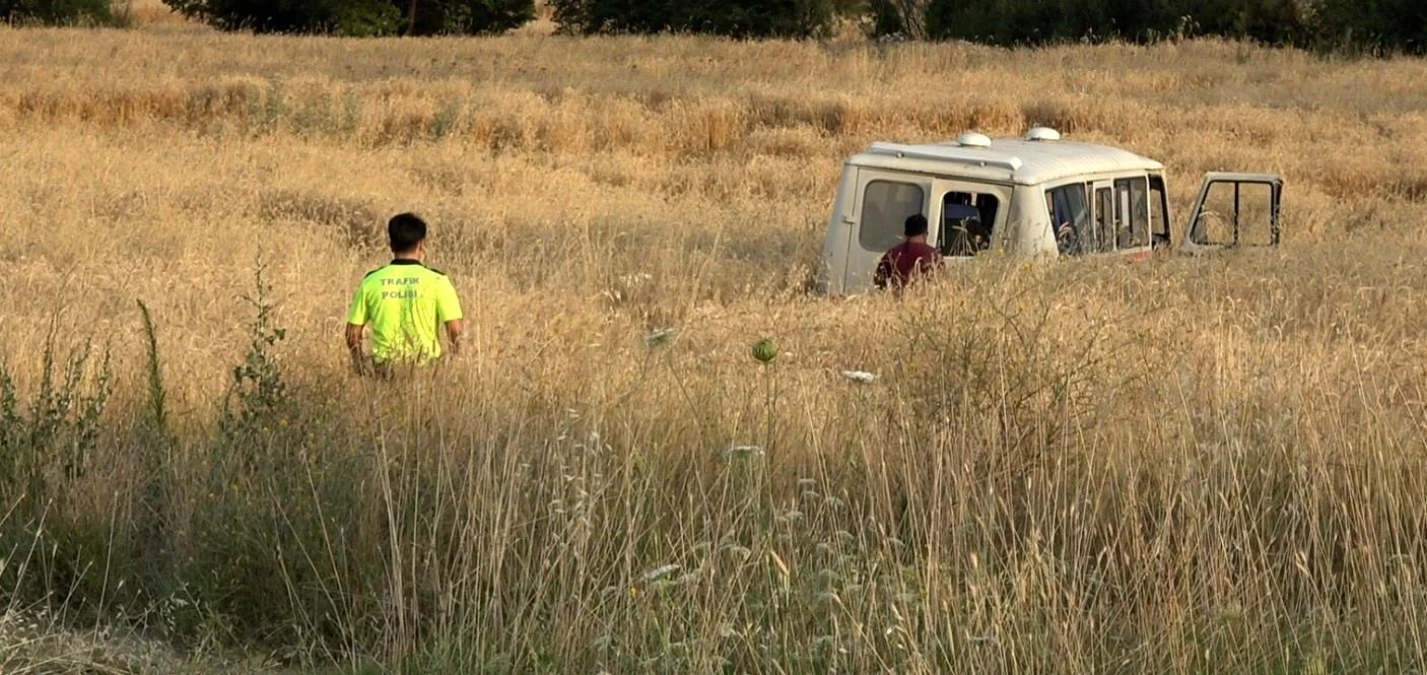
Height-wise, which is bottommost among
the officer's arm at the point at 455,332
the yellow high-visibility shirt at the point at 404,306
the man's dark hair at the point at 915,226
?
the officer's arm at the point at 455,332

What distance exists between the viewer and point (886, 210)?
12125mm

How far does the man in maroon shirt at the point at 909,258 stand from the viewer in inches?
410

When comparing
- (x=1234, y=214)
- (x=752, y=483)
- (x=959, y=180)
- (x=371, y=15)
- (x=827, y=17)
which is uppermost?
(x=827, y=17)

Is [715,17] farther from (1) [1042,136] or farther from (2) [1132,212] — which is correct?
(2) [1132,212]

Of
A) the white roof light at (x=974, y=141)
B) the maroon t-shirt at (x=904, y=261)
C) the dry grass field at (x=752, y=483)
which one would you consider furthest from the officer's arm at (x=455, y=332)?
the white roof light at (x=974, y=141)

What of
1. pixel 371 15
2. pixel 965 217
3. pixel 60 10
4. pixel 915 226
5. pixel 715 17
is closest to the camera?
pixel 915 226

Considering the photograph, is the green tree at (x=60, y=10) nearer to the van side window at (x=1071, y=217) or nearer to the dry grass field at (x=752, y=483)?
the dry grass field at (x=752, y=483)

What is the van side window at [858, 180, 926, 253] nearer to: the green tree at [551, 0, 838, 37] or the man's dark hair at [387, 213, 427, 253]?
the man's dark hair at [387, 213, 427, 253]

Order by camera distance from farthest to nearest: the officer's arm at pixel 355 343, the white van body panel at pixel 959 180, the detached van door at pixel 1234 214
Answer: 1. the detached van door at pixel 1234 214
2. the white van body panel at pixel 959 180
3. the officer's arm at pixel 355 343

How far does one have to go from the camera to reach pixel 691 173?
817 inches

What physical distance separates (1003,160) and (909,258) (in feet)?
4.35

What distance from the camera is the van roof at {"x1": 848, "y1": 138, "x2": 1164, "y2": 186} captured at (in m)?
11.7

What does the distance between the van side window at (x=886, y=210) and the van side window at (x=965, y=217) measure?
9.0 inches

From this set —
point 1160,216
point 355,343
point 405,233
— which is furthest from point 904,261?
point 355,343
